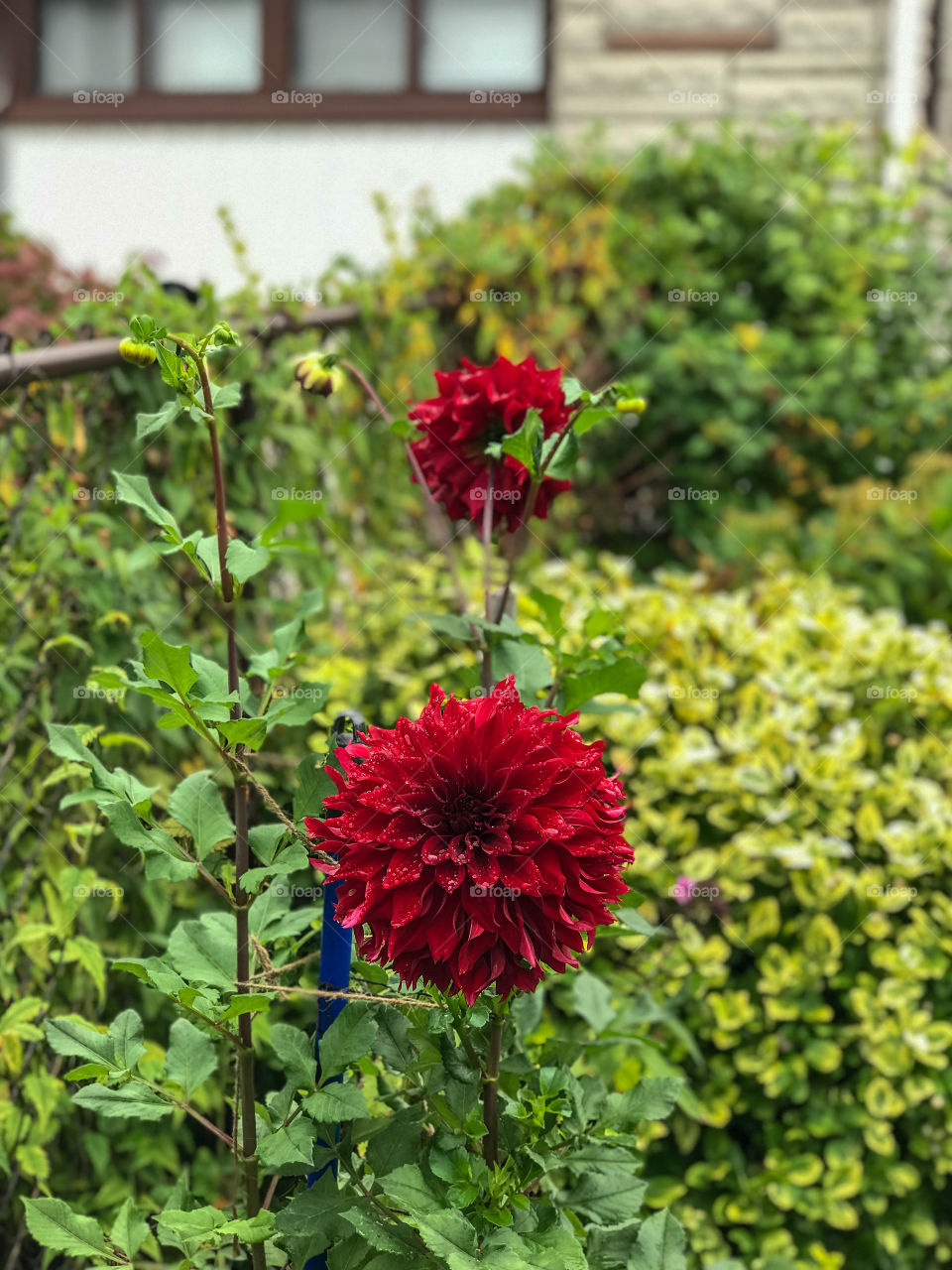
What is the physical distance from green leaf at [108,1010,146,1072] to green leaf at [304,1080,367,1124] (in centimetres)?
18

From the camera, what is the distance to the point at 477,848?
0.94m

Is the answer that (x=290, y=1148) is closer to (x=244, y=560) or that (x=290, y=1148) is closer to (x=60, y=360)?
(x=244, y=560)

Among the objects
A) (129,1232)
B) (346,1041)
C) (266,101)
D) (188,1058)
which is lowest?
(129,1232)

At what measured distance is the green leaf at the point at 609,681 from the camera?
4.28ft

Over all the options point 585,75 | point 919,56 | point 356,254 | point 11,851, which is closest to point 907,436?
point 919,56

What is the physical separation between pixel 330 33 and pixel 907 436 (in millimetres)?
3072

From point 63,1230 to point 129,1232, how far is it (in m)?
0.07

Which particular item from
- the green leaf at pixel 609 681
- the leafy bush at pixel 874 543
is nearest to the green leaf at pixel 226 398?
the green leaf at pixel 609 681

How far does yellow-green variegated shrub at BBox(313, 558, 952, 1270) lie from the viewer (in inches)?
74.7

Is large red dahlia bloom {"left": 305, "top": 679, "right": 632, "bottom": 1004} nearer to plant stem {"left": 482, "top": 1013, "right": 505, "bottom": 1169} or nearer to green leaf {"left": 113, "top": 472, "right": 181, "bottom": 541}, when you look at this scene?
plant stem {"left": 482, "top": 1013, "right": 505, "bottom": 1169}

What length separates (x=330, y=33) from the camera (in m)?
5.09

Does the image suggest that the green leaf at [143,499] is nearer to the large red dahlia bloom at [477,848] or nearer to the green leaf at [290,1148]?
the large red dahlia bloom at [477,848]

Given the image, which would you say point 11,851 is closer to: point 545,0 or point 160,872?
point 160,872

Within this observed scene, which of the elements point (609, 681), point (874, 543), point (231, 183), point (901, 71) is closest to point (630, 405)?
point (609, 681)
